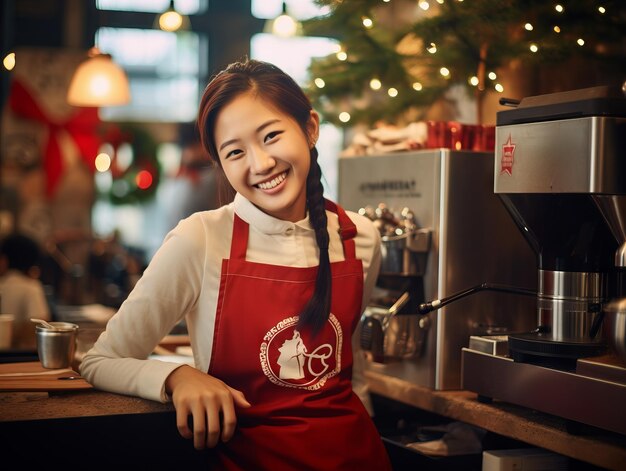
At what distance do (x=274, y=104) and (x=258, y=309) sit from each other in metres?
0.43

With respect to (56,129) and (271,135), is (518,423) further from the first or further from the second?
(56,129)

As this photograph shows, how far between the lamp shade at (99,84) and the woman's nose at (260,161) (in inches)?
123

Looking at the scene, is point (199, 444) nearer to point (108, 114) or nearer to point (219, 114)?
point (219, 114)

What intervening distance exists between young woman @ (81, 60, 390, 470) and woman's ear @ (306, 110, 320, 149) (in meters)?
0.03

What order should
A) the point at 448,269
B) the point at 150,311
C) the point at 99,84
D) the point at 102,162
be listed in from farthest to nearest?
the point at 102,162, the point at 99,84, the point at 448,269, the point at 150,311

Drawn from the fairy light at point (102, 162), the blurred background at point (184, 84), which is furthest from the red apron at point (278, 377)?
the fairy light at point (102, 162)

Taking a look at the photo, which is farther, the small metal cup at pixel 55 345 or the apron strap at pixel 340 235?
the small metal cup at pixel 55 345

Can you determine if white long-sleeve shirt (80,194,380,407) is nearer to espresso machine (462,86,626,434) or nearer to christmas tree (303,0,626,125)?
espresso machine (462,86,626,434)

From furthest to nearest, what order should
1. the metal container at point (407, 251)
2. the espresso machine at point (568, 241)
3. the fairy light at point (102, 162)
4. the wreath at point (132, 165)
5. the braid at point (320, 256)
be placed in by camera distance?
the wreath at point (132, 165), the fairy light at point (102, 162), the metal container at point (407, 251), the braid at point (320, 256), the espresso machine at point (568, 241)

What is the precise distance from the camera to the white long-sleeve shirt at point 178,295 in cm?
169

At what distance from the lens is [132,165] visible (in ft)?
25.5

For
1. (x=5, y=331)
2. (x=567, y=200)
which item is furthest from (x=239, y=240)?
(x=5, y=331)

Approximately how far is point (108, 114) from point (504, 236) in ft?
21.2

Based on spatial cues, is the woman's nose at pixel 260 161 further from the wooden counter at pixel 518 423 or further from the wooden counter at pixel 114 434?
the wooden counter at pixel 518 423
